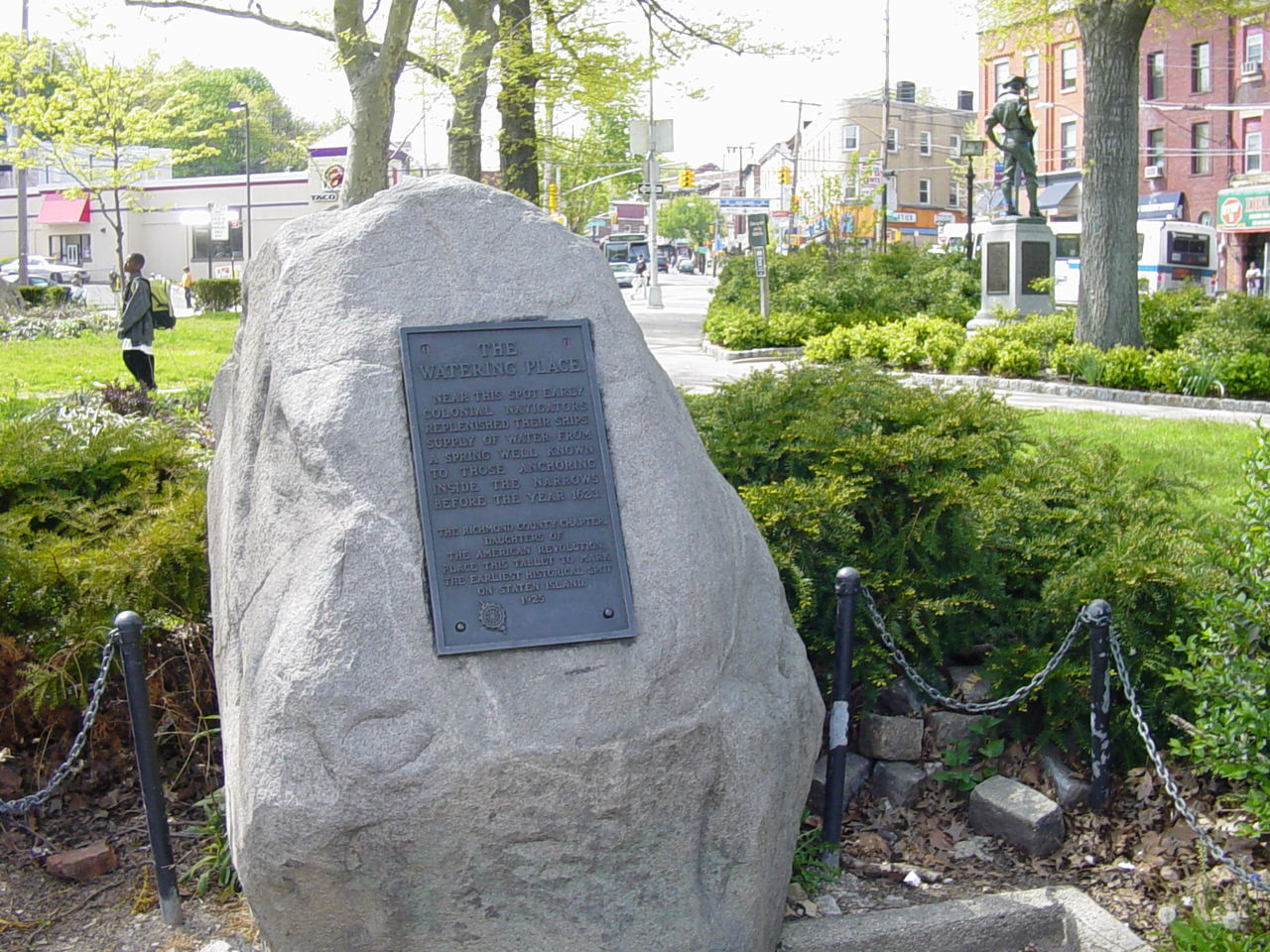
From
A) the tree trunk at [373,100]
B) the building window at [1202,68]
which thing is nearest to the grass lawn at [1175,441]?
the tree trunk at [373,100]

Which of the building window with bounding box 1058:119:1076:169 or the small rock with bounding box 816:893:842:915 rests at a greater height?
the building window with bounding box 1058:119:1076:169

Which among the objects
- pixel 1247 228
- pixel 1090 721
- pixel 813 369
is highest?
pixel 1247 228

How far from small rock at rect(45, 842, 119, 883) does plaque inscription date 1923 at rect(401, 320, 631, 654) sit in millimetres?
1870

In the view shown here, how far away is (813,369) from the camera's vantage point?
6531 mm

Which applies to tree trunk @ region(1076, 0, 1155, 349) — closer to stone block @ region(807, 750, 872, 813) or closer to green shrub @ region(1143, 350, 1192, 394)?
green shrub @ region(1143, 350, 1192, 394)

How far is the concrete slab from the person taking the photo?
3939 mm

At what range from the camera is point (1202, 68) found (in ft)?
163

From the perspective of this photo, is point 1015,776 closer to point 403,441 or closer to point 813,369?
point 813,369

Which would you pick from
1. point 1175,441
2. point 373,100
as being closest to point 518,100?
point 373,100

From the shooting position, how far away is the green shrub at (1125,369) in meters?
16.0

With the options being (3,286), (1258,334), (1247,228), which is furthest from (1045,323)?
(1247,228)

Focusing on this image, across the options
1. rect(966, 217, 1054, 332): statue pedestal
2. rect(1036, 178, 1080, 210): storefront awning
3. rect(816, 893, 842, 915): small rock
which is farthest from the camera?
rect(1036, 178, 1080, 210): storefront awning

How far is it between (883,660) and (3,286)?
27.1 meters

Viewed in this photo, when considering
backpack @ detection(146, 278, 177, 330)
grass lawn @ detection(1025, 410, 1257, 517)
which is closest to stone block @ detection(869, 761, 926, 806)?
grass lawn @ detection(1025, 410, 1257, 517)
